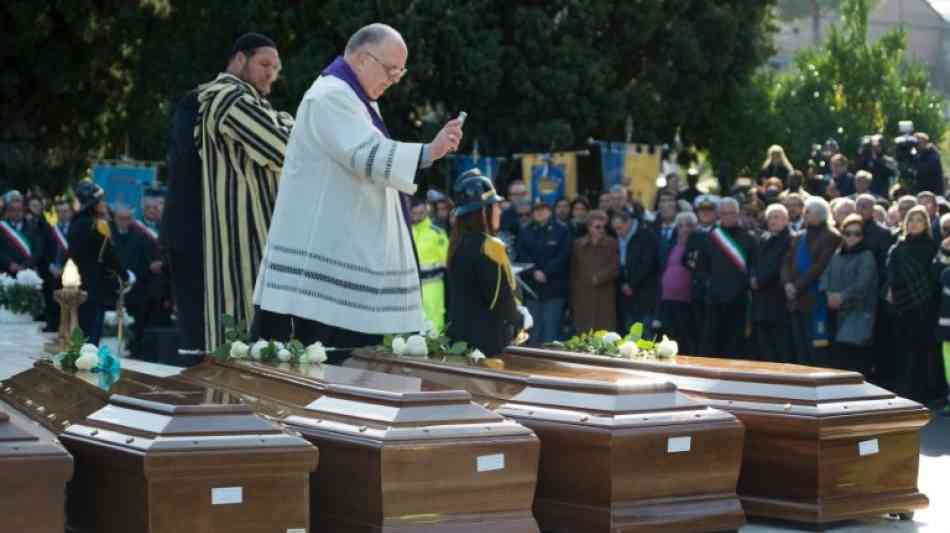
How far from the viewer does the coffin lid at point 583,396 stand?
6.24 m

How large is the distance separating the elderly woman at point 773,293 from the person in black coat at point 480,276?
5119mm

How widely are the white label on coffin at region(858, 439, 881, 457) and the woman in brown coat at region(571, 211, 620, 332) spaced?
29.0ft

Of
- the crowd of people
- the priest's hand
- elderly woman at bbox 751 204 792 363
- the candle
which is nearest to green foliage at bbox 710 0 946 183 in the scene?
the crowd of people

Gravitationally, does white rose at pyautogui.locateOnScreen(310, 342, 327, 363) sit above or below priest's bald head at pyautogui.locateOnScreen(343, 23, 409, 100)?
below

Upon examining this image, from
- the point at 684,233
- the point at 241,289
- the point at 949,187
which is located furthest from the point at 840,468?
the point at 949,187

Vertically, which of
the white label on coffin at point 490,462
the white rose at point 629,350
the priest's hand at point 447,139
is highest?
the priest's hand at point 447,139

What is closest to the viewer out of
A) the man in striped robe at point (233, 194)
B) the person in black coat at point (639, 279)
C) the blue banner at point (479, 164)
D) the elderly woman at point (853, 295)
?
the man in striped robe at point (233, 194)

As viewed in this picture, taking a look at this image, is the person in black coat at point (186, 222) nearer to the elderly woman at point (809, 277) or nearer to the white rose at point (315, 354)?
the white rose at point (315, 354)

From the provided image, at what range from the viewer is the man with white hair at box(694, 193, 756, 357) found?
14.3 m

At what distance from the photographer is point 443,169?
26516mm

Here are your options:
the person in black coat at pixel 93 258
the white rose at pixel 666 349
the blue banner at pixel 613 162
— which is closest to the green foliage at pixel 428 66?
the blue banner at pixel 613 162

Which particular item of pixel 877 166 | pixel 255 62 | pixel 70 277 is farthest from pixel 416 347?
pixel 877 166

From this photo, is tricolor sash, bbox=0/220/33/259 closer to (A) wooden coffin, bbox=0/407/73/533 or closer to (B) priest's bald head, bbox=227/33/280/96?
(B) priest's bald head, bbox=227/33/280/96

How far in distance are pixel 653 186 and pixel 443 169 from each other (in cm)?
420
